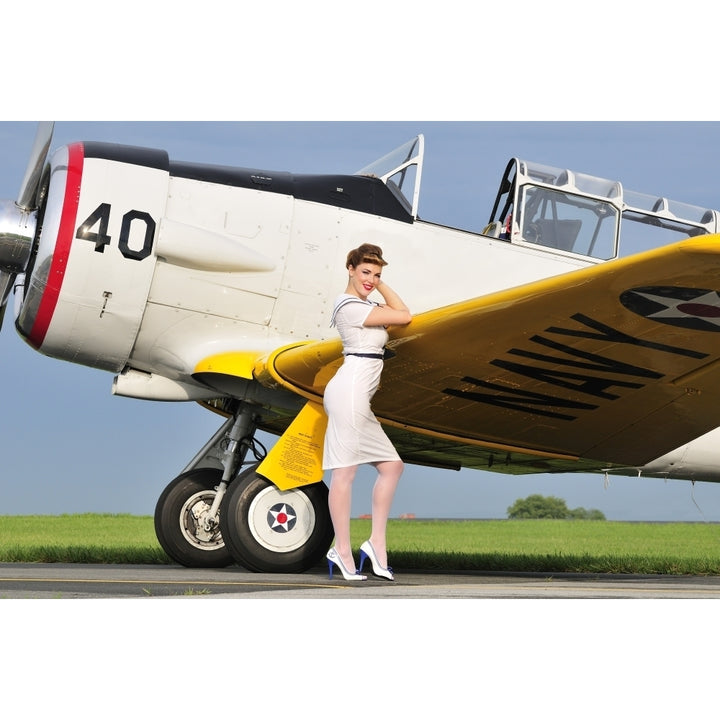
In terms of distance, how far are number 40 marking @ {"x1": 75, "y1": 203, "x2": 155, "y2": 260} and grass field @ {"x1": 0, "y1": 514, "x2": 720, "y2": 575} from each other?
2820mm

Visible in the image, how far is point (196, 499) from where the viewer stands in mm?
7684

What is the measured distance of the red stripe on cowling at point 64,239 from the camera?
6.59m

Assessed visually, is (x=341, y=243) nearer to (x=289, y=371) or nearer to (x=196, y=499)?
(x=289, y=371)

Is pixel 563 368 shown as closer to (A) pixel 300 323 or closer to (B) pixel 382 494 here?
(B) pixel 382 494

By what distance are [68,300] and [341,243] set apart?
6.35 feet

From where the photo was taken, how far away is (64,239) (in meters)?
6.58

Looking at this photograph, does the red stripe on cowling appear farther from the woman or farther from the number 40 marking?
the woman

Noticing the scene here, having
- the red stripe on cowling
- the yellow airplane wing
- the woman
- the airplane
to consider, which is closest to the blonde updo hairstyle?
the woman

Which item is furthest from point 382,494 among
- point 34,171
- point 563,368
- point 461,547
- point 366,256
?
point 461,547

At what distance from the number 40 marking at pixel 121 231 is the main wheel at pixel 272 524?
1696mm

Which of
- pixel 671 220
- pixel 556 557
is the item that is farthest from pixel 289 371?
pixel 556 557

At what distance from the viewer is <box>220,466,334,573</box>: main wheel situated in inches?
249

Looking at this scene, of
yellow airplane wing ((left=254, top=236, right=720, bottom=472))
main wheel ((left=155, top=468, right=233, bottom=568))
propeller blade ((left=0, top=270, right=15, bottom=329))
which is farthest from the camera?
main wheel ((left=155, top=468, right=233, bottom=568))

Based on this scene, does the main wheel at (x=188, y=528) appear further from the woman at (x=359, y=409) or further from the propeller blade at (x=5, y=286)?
the woman at (x=359, y=409)
